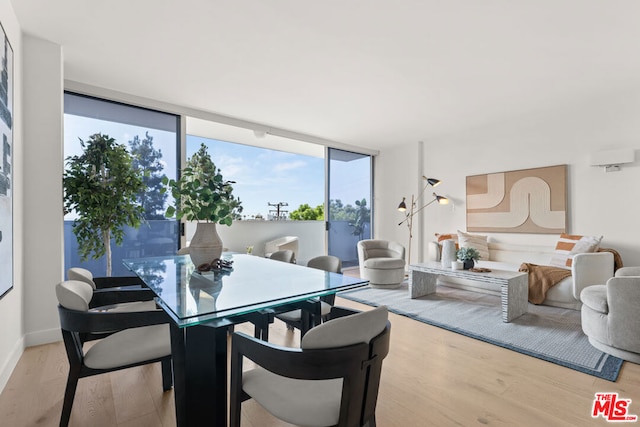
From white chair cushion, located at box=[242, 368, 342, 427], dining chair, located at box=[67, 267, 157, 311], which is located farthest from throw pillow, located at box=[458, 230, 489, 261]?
dining chair, located at box=[67, 267, 157, 311]

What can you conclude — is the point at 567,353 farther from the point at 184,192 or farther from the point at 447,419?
the point at 184,192

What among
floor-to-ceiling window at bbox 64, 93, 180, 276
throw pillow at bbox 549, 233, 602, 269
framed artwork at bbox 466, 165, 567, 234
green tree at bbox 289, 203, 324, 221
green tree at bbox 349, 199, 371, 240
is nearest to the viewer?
floor-to-ceiling window at bbox 64, 93, 180, 276

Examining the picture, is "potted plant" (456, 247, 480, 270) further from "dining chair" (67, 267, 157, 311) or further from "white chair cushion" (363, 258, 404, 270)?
"dining chair" (67, 267, 157, 311)

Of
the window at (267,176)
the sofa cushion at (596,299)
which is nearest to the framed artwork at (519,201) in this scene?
the sofa cushion at (596,299)

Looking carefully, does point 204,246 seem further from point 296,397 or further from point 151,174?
point 151,174

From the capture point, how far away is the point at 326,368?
3.13 ft

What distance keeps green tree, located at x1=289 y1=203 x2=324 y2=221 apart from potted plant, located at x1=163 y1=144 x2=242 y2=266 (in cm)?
470

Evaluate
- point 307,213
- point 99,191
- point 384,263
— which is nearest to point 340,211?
point 307,213

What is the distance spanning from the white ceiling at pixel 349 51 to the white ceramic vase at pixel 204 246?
1.62 meters

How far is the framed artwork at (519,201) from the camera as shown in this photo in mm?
4324

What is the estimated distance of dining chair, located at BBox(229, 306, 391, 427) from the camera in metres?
0.96

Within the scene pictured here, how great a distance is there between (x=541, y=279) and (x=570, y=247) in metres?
0.72

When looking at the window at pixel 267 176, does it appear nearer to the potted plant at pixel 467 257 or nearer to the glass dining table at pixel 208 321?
the potted plant at pixel 467 257

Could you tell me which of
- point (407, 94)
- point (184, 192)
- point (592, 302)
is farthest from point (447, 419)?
point (407, 94)
